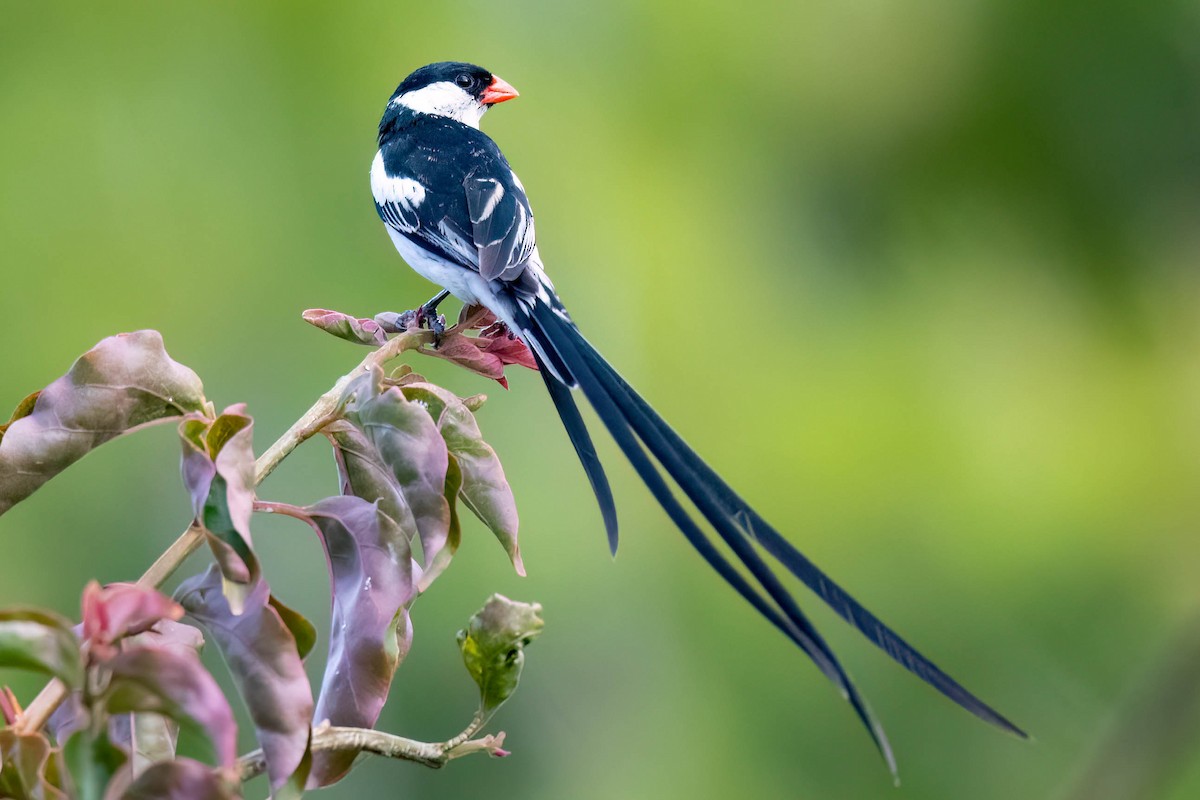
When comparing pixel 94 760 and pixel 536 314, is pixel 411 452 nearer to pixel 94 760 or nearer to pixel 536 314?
pixel 94 760

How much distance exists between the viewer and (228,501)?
491 mm

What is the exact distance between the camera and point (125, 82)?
10.7ft

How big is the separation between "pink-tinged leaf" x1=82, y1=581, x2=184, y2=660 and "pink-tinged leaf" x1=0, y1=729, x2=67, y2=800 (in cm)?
5

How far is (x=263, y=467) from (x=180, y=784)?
Answer: 18 centimetres

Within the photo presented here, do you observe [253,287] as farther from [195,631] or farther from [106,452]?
[195,631]

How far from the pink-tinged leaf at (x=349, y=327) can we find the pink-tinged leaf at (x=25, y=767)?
0.37m

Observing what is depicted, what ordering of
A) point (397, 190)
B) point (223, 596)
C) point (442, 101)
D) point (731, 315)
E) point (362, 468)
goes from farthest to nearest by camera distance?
point (731, 315), point (442, 101), point (397, 190), point (362, 468), point (223, 596)

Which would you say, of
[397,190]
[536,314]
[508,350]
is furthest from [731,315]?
[508,350]

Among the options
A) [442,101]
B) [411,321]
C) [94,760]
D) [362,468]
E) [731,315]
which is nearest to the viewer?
[94,760]

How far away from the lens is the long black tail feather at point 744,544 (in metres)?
0.54

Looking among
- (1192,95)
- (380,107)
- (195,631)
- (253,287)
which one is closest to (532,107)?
(380,107)

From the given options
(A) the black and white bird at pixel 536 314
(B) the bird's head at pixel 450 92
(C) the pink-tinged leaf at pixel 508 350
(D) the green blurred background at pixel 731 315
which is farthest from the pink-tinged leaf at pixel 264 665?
(D) the green blurred background at pixel 731 315

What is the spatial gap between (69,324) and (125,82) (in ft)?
2.64

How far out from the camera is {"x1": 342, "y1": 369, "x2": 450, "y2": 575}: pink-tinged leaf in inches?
23.2
